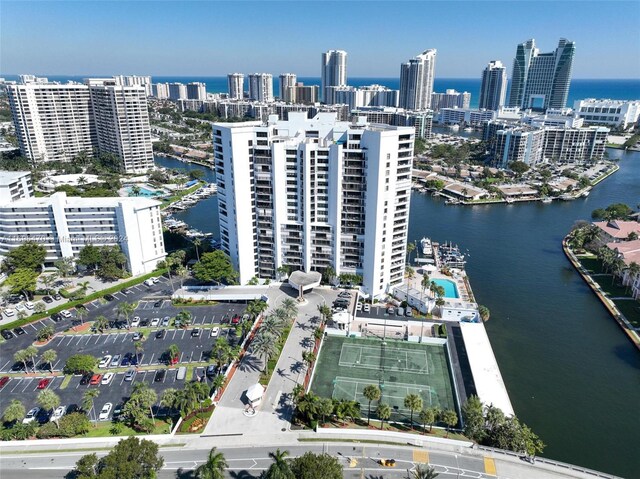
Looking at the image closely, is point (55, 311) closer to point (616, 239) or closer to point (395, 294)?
point (395, 294)

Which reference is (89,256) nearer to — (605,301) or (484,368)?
(484,368)

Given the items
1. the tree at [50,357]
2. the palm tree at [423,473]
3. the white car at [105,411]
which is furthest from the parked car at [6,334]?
the palm tree at [423,473]

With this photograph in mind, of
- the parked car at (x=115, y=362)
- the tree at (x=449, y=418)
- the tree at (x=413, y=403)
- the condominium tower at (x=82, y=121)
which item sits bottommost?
the parked car at (x=115, y=362)

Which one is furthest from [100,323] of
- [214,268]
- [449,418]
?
[449,418]

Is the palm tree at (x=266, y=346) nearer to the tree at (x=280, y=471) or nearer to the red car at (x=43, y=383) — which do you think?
the tree at (x=280, y=471)

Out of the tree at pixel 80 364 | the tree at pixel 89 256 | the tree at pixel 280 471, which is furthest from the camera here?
the tree at pixel 89 256

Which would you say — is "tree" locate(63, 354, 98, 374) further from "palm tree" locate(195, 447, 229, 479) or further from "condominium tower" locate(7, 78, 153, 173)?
"condominium tower" locate(7, 78, 153, 173)

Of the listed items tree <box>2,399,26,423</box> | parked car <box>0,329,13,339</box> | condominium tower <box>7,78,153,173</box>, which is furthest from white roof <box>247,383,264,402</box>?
condominium tower <box>7,78,153,173</box>

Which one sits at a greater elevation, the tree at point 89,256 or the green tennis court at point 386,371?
the tree at point 89,256
